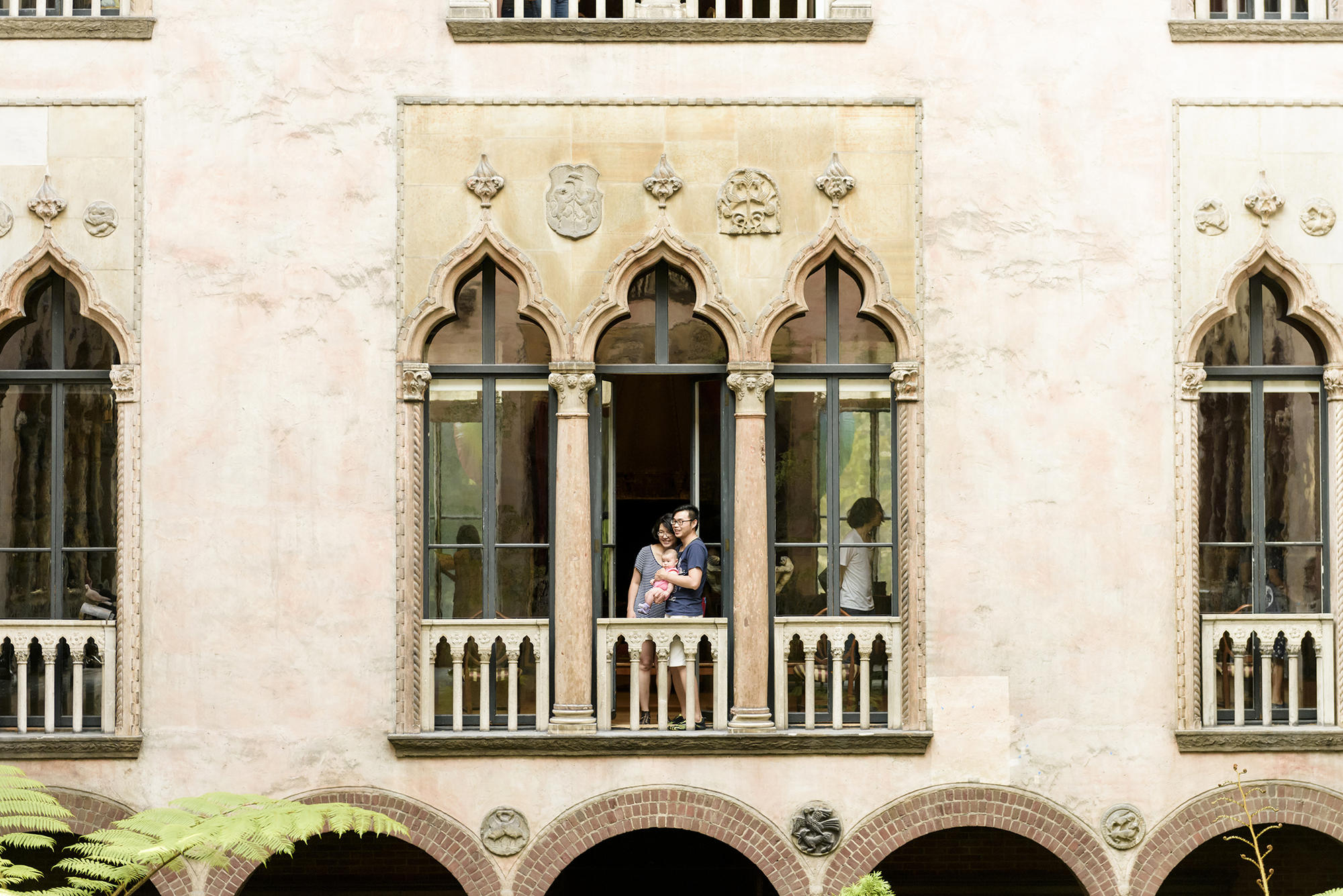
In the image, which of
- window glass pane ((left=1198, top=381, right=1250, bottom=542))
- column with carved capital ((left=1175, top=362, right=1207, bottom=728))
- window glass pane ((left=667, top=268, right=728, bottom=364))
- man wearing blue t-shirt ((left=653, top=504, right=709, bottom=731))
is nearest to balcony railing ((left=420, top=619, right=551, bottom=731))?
man wearing blue t-shirt ((left=653, top=504, right=709, bottom=731))

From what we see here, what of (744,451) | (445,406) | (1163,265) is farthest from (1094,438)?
(445,406)

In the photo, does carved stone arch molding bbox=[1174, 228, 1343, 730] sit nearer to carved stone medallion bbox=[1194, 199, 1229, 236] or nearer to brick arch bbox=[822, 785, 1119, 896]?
carved stone medallion bbox=[1194, 199, 1229, 236]

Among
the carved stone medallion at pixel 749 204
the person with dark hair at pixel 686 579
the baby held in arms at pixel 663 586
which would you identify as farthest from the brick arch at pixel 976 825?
the carved stone medallion at pixel 749 204

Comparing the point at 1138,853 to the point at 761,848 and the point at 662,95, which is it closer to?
the point at 761,848

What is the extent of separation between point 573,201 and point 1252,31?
225 inches

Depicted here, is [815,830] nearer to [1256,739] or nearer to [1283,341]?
[1256,739]

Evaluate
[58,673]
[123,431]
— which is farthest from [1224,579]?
[58,673]

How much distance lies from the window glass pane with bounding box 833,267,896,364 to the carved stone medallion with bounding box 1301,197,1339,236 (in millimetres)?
3502

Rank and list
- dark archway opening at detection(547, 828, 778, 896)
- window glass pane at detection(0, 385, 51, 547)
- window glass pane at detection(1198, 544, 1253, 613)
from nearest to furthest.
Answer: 1. window glass pane at detection(0, 385, 51, 547)
2. window glass pane at detection(1198, 544, 1253, 613)
3. dark archway opening at detection(547, 828, 778, 896)

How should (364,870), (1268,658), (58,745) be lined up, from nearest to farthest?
(58,745)
(1268,658)
(364,870)

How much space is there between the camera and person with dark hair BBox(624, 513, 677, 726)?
1177 cm

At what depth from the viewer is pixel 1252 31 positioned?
11.9 metres

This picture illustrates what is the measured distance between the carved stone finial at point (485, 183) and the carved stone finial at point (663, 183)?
1.20 m

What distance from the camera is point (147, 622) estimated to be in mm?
11695
